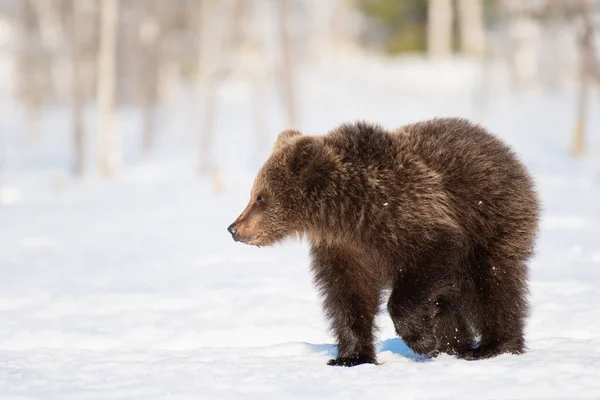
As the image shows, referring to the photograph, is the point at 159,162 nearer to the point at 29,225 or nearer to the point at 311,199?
the point at 29,225

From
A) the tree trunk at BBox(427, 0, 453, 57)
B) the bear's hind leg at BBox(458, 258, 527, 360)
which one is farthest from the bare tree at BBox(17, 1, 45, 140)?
the bear's hind leg at BBox(458, 258, 527, 360)

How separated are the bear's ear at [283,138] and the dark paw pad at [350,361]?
1.38 metres

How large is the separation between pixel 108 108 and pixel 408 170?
79.1ft

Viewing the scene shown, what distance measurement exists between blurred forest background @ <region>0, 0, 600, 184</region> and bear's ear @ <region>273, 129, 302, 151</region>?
1592 cm

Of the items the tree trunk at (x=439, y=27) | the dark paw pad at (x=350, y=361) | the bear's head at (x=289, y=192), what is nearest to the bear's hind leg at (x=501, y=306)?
the dark paw pad at (x=350, y=361)

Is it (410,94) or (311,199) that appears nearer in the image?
(311,199)

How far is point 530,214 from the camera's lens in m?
5.21

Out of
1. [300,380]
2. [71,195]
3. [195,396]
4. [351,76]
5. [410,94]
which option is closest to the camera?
[195,396]

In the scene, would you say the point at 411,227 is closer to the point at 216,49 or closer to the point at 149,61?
the point at 216,49

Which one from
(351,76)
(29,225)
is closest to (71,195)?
(29,225)

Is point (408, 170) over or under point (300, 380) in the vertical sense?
over

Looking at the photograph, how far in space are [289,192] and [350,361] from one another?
3.60ft

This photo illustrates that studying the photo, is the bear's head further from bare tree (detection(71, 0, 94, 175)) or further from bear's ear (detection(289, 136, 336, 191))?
bare tree (detection(71, 0, 94, 175))

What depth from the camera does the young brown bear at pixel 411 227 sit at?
490cm
